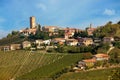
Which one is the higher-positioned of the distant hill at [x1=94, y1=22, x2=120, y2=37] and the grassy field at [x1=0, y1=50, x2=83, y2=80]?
the distant hill at [x1=94, y1=22, x2=120, y2=37]

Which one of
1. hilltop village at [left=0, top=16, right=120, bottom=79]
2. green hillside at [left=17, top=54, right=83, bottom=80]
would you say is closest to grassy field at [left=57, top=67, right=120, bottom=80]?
hilltop village at [left=0, top=16, right=120, bottom=79]

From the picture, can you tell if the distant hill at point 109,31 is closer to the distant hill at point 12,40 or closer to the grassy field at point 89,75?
the distant hill at point 12,40

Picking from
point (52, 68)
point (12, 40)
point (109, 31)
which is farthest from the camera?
point (12, 40)

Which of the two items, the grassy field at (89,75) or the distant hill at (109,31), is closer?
the grassy field at (89,75)

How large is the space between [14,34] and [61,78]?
2353 inches

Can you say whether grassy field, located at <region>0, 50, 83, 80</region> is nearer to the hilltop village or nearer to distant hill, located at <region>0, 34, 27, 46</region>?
the hilltop village

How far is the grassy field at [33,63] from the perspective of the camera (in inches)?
2207

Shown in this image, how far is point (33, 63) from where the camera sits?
63344 millimetres

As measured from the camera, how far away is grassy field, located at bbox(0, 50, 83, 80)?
56062mm

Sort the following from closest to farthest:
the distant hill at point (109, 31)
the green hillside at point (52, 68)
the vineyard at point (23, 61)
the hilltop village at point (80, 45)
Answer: the green hillside at point (52, 68) < the hilltop village at point (80, 45) < the vineyard at point (23, 61) < the distant hill at point (109, 31)

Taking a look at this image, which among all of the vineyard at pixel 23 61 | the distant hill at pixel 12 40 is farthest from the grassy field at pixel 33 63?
the distant hill at pixel 12 40

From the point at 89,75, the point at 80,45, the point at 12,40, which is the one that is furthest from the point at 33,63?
the point at 12,40

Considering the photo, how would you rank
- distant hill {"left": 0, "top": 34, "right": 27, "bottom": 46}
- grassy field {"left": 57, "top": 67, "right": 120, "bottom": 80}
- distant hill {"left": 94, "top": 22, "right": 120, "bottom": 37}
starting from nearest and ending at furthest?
grassy field {"left": 57, "top": 67, "right": 120, "bottom": 80}
distant hill {"left": 94, "top": 22, "right": 120, "bottom": 37}
distant hill {"left": 0, "top": 34, "right": 27, "bottom": 46}

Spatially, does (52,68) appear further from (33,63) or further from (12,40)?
(12,40)
